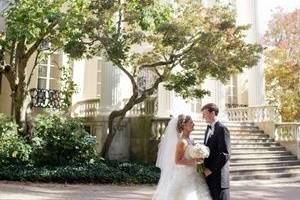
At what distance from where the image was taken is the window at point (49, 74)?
1994 centimetres

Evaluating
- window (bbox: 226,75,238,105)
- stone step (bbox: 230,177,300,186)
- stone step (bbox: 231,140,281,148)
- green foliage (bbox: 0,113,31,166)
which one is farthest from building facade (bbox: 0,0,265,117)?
stone step (bbox: 230,177,300,186)

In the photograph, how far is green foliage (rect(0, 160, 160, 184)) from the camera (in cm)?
1280

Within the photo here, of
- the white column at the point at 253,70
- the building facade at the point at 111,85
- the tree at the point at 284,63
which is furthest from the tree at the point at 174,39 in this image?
the tree at the point at 284,63

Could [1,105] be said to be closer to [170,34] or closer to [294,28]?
[170,34]

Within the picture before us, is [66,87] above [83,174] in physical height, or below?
above

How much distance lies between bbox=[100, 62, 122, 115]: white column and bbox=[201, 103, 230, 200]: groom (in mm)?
11323

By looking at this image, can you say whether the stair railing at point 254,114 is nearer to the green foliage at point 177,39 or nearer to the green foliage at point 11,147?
the green foliage at point 177,39

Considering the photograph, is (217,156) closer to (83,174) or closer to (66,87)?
(83,174)

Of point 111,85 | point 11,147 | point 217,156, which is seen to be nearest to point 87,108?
point 111,85

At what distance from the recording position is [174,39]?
45.3ft

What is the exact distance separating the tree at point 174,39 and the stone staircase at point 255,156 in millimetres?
2966

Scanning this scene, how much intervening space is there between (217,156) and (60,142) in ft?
30.1

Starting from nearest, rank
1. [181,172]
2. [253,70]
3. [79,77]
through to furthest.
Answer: [181,172]
[79,77]
[253,70]

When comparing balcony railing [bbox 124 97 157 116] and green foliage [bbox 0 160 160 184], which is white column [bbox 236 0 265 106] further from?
green foliage [bbox 0 160 160 184]
